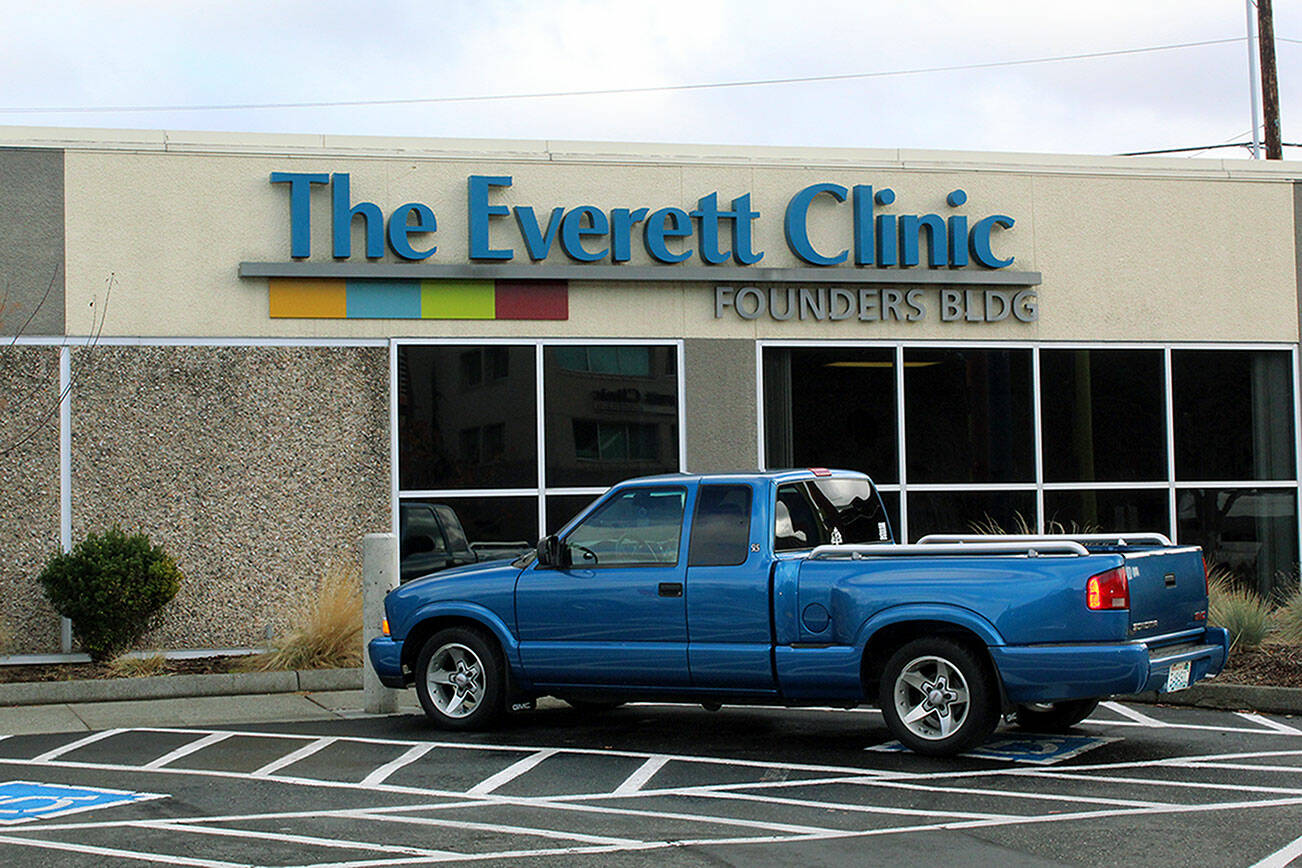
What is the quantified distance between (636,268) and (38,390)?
5.98m

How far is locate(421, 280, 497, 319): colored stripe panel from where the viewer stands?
15.2 m

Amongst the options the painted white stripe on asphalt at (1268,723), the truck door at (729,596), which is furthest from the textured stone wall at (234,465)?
the painted white stripe on asphalt at (1268,723)

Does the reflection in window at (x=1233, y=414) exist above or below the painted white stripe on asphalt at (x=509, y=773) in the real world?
above

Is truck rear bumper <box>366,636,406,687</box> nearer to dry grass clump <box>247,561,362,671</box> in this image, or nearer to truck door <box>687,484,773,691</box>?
truck door <box>687,484,773,691</box>

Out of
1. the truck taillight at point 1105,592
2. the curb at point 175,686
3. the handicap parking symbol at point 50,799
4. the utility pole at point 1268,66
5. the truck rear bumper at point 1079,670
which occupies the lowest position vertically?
the handicap parking symbol at point 50,799

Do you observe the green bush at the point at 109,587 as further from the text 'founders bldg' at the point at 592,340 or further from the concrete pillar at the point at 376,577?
the concrete pillar at the point at 376,577

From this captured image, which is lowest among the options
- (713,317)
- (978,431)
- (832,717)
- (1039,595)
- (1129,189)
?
(832,717)

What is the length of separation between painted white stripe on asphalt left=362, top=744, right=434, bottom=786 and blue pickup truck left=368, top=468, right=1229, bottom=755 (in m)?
0.66

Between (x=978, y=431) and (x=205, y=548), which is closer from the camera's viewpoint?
(x=205, y=548)

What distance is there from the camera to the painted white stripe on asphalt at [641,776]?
8195 millimetres

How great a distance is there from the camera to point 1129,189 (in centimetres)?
1675

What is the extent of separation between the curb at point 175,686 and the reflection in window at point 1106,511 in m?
7.78

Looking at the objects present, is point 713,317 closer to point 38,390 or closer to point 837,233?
point 837,233

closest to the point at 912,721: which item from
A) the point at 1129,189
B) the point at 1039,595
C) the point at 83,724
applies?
the point at 1039,595
